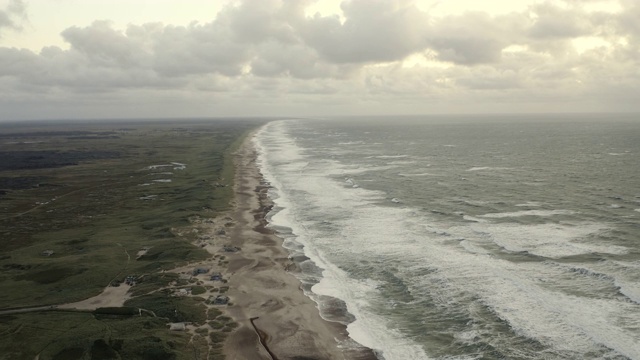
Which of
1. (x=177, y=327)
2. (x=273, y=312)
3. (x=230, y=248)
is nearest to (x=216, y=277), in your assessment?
(x=230, y=248)

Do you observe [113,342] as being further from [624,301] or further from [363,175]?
[363,175]

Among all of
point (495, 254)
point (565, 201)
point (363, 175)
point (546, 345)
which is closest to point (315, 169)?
point (363, 175)

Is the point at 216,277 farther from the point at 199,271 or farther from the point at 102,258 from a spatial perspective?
the point at 102,258

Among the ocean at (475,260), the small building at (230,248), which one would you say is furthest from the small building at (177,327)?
the small building at (230,248)

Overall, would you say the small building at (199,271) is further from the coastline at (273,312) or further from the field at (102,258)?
the coastline at (273,312)

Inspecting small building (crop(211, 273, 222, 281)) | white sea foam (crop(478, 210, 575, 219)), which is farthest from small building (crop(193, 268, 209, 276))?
white sea foam (crop(478, 210, 575, 219))
